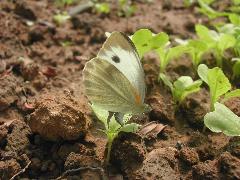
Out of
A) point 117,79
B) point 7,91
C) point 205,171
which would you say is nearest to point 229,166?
point 205,171

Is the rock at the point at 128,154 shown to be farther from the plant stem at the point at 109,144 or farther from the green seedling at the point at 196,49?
the green seedling at the point at 196,49

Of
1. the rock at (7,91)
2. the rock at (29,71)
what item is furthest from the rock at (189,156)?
the rock at (29,71)

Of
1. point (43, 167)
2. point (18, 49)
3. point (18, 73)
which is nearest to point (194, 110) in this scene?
point (43, 167)

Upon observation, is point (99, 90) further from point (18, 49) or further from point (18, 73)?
point (18, 49)

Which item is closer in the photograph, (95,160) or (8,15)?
(95,160)

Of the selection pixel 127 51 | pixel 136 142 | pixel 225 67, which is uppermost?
pixel 127 51
